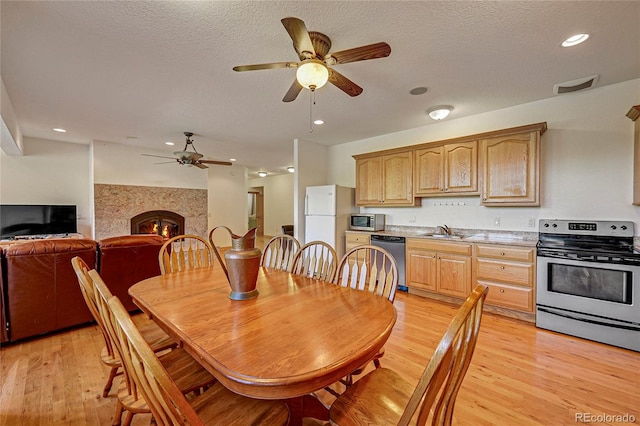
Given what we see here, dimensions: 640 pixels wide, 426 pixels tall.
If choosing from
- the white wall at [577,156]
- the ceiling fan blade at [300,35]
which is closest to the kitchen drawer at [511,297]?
the white wall at [577,156]

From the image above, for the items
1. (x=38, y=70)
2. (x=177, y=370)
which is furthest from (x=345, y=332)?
(x=38, y=70)

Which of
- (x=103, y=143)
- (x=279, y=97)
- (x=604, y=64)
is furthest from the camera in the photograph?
(x=103, y=143)

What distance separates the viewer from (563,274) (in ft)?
9.12

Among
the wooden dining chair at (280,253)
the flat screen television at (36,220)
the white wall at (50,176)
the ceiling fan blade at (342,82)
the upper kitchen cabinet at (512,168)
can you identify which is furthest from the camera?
the white wall at (50,176)

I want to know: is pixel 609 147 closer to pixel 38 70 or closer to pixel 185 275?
pixel 185 275

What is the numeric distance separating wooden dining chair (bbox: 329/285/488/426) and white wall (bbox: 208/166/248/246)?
24.3 ft

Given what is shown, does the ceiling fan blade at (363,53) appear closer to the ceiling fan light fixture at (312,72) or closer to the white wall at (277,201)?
the ceiling fan light fixture at (312,72)

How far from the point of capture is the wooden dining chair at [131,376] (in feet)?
3.45

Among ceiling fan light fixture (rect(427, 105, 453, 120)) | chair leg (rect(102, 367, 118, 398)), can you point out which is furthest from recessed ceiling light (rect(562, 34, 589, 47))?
chair leg (rect(102, 367, 118, 398))

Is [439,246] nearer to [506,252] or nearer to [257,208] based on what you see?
[506,252]

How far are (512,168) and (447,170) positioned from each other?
75 cm

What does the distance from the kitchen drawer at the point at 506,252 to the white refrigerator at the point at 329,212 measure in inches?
84.0

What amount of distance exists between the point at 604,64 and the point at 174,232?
772cm

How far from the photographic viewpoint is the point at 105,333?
1.40 m
